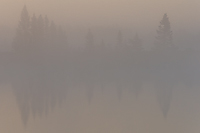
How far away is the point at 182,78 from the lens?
138 inches

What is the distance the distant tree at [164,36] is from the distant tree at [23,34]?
2675 millimetres

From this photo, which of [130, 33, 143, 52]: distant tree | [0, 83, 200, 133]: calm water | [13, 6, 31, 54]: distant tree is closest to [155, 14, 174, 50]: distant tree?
[130, 33, 143, 52]: distant tree

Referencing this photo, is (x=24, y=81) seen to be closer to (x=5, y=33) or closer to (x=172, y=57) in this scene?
(x=5, y=33)

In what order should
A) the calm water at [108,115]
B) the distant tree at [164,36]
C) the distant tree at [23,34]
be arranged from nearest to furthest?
the calm water at [108,115], the distant tree at [23,34], the distant tree at [164,36]

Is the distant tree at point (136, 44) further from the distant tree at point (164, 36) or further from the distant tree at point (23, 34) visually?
the distant tree at point (23, 34)

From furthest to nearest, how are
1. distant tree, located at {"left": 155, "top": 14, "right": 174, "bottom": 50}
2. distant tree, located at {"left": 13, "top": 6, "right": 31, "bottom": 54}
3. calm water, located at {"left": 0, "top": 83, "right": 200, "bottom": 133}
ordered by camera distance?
1. distant tree, located at {"left": 155, "top": 14, "right": 174, "bottom": 50}
2. distant tree, located at {"left": 13, "top": 6, "right": 31, "bottom": 54}
3. calm water, located at {"left": 0, "top": 83, "right": 200, "bottom": 133}

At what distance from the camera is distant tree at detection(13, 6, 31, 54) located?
136 inches

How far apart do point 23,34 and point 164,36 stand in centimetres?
290

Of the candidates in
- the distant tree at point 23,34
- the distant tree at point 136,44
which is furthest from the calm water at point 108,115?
the distant tree at point 136,44

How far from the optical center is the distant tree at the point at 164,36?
145 inches

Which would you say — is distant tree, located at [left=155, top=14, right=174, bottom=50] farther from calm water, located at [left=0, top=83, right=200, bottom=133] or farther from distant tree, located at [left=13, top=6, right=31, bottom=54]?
distant tree, located at [left=13, top=6, right=31, bottom=54]

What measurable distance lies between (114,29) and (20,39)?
6.31 ft

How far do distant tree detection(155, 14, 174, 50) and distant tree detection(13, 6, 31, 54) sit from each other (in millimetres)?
2675

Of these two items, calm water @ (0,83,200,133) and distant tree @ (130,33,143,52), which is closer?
calm water @ (0,83,200,133)
